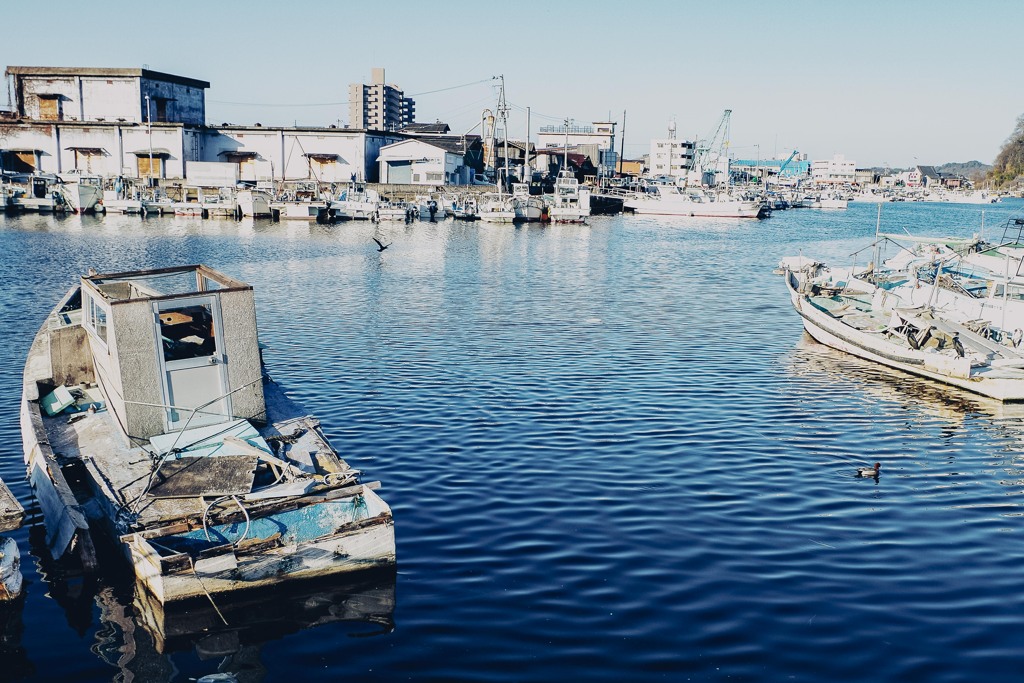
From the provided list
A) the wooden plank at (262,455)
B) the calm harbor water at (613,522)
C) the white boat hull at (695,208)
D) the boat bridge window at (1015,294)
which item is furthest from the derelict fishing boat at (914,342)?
the white boat hull at (695,208)

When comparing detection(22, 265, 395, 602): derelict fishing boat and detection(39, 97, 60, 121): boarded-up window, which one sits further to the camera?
detection(39, 97, 60, 121): boarded-up window

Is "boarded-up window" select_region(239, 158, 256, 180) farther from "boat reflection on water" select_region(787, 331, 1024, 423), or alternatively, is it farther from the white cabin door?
the white cabin door

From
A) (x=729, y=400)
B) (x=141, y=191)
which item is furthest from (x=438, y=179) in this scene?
(x=729, y=400)

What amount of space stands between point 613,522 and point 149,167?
96.5 meters

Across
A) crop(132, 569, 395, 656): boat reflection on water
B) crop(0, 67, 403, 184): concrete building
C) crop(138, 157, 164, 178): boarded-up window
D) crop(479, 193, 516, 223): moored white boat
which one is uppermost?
crop(0, 67, 403, 184): concrete building

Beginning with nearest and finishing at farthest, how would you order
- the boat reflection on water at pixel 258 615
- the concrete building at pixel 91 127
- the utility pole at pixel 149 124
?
the boat reflection on water at pixel 258 615, the utility pole at pixel 149 124, the concrete building at pixel 91 127

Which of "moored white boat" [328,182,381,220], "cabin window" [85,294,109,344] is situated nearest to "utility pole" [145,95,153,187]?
"moored white boat" [328,182,381,220]

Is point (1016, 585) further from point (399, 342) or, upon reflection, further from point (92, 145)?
point (92, 145)

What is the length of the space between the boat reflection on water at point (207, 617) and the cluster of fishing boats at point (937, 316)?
19431 mm

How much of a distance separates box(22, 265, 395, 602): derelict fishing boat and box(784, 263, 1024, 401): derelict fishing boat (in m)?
18.9

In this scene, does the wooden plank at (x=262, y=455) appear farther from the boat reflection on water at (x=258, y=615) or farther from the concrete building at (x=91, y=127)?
the concrete building at (x=91, y=127)

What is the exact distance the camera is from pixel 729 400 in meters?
23.5

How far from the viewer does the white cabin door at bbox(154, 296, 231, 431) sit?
14062 millimetres

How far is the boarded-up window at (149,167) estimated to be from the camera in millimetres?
98188
